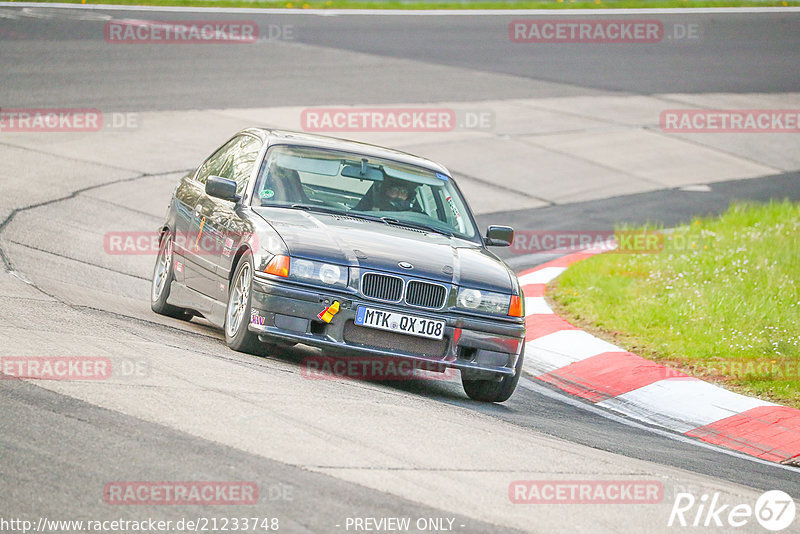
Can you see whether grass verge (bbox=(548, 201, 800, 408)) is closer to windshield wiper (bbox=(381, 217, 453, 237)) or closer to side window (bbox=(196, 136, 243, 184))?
windshield wiper (bbox=(381, 217, 453, 237))

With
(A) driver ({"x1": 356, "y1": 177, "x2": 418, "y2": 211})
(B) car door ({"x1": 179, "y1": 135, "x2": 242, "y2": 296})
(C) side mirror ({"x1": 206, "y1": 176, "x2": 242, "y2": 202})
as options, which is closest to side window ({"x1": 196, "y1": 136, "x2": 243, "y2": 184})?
(B) car door ({"x1": 179, "y1": 135, "x2": 242, "y2": 296})

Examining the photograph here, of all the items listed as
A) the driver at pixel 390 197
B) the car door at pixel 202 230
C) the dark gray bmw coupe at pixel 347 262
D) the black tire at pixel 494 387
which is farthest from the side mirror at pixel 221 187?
the black tire at pixel 494 387

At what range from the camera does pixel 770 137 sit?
23156 millimetres

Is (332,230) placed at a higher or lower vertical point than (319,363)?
higher

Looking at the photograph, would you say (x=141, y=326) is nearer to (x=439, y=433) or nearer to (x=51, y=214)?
(x=439, y=433)

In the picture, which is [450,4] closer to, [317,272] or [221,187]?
[221,187]

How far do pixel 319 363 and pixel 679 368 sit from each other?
3210 millimetres

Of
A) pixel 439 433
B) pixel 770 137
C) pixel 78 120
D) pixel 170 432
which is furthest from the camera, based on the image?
pixel 770 137

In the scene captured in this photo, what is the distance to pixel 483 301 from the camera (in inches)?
306

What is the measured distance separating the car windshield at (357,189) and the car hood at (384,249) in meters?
0.23

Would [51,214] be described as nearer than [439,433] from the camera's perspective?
No

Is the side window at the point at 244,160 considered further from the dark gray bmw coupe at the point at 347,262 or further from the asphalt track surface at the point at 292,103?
the asphalt track surface at the point at 292,103

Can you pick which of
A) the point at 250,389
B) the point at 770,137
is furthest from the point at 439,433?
the point at 770,137

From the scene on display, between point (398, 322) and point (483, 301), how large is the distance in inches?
24.8
